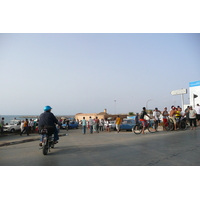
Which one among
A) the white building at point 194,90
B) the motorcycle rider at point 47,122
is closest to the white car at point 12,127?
the motorcycle rider at point 47,122

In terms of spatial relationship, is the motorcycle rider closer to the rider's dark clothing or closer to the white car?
the rider's dark clothing

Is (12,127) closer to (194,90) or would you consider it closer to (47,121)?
(47,121)

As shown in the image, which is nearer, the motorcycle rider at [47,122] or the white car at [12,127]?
the motorcycle rider at [47,122]

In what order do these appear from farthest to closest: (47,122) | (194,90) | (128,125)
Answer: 1. (194,90)
2. (128,125)
3. (47,122)

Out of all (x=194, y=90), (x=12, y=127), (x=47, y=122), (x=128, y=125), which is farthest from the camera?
(x=194, y=90)

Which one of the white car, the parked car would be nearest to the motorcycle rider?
the white car

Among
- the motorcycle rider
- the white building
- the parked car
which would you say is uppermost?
the white building

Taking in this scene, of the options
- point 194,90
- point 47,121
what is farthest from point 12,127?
point 194,90

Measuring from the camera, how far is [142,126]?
45.3 feet

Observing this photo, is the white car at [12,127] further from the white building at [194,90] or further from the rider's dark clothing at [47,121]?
the white building at [194,90]

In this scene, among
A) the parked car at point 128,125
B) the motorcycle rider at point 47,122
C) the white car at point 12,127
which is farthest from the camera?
the parked car at point 128,125

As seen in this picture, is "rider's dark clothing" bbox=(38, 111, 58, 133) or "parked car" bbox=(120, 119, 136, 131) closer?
"rider's dark clothing" bbox=(38, 111, 58, 133)

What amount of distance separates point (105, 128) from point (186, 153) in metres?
21.5

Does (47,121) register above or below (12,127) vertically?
above
